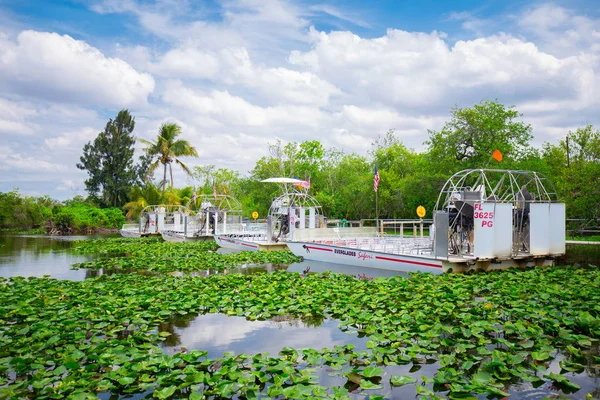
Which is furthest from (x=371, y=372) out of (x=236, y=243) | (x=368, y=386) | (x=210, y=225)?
(x=210, y=225)

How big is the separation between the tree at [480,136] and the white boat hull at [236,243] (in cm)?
1555

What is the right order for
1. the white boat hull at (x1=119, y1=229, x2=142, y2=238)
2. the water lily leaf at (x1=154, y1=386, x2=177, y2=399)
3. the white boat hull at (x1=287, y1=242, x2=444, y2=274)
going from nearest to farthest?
the water lily leaf at (x1=154, y1=386, x2=177, y2=399)
the white boat hull at (x1=287, y1=242, x2=444, y2=274)
the white boat hull at (x1=119, y1=229, x2=142, y2=238)

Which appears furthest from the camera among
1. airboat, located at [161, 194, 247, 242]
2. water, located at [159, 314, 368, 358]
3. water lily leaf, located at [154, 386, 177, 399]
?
airboat, located at [161, 194, 247, 242]

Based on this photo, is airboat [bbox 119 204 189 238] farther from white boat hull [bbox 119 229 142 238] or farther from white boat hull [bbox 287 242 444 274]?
white boat hull [bbox 287 242 444 274]

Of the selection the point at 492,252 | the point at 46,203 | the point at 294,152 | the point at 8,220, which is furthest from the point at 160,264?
the point at 46,203

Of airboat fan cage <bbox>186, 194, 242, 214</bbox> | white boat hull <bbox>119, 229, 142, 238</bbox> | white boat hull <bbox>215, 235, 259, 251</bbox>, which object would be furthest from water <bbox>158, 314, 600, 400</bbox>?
white boat hull <bbox>119, 229, 142, 238</bbox>

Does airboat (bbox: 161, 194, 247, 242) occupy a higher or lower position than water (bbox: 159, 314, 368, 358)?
higher

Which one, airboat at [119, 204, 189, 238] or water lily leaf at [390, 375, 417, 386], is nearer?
water lily leaf at [390, 375, 417, 386]

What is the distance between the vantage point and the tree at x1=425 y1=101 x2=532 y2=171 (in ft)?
102

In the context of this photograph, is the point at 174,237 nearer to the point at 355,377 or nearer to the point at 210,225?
the point at 210,225

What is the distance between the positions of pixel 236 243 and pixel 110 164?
126 ft

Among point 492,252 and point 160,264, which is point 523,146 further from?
point 160,264

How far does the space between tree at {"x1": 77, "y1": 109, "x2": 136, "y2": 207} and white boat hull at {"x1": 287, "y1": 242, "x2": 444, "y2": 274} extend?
140ft

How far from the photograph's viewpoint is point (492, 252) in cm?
1373
